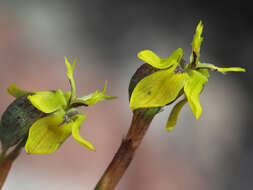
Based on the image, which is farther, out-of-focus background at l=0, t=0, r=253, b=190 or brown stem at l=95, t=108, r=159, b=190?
out-of-focus background at l=0, t=0, r=253, b=190

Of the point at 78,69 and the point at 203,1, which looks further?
the point at 203,1

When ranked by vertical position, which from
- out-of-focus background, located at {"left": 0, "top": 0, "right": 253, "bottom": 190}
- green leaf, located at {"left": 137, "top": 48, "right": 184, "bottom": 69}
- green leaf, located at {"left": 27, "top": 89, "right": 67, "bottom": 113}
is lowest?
out-of-focus background, located at {"left": 0, "top": 0, "right": 253, "bottom": 190}

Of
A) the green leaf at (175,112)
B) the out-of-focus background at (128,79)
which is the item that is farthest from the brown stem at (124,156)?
the out-of-focus background at (128,79)

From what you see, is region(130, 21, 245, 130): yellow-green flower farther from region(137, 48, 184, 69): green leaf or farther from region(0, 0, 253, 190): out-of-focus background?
region(0, 0, 253, 190): out-of-focus background

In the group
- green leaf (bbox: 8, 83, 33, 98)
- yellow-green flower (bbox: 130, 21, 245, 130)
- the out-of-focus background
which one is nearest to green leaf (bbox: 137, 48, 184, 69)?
yellow-green flower (bbox: 130, 21, 245, 130)

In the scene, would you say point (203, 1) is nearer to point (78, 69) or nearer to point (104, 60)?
point (104, 60)

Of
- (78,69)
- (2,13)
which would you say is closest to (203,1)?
(78,69)

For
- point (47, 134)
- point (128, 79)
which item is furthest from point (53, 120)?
point (128, 79)
